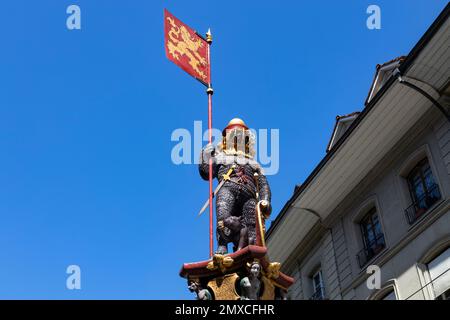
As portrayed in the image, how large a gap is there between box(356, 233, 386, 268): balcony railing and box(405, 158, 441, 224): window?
145 centimetres

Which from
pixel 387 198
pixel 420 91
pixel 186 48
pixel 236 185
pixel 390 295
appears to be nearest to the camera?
pixel 236 185

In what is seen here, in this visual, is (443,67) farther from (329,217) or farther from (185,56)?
(185,56)

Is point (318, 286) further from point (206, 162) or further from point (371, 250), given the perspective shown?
point (206, 162)

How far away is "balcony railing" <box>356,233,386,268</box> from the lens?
18.6 meters

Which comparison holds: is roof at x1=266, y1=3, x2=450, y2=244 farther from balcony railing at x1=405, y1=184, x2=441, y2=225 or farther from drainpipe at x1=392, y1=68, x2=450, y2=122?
balcony railing at x1=405, y1=184, x2=441, y2=225

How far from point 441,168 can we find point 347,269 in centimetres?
459

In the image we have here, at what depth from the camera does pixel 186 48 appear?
449 inches

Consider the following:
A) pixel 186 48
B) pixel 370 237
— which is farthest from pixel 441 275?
pixel 186 48

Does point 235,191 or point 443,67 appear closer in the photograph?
point 235,191

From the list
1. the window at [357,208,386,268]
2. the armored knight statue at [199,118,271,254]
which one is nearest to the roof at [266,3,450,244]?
the window at [357,208,386,268]

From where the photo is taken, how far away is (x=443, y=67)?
16.6 m

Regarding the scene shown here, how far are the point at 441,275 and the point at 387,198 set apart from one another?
3.50 meters

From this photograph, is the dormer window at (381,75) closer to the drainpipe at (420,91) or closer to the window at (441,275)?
the drainpipe at (420,91)
